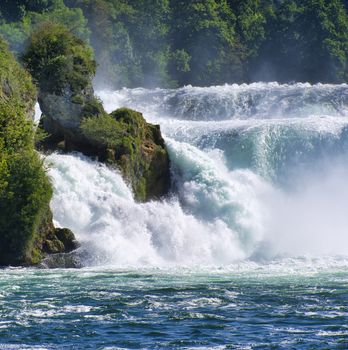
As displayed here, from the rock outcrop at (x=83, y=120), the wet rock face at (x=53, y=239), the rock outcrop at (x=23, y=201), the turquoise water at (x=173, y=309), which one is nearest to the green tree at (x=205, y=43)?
the rock outcrop at (x=83, y=120)

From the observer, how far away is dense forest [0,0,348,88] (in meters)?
111

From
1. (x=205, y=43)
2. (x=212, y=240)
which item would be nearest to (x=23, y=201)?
(x=212, y=240)

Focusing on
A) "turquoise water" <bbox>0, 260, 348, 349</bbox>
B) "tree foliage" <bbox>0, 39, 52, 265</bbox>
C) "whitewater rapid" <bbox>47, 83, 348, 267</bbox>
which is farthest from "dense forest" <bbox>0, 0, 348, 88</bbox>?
"turquoise water" <bbox>0, 260, 348, 349</bbox>

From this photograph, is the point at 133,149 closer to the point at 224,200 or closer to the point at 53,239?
the point at 224,200

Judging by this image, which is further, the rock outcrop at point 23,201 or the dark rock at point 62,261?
the dark rock at point 62,261

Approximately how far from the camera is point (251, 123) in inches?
2404

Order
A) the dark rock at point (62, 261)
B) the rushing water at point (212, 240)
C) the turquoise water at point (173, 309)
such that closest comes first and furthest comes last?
the turquoise water at point (173, 309)
the rushing water at point (212, 240)
the dark rock at point (62, 261)

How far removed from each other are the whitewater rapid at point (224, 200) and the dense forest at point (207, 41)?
4838 cm

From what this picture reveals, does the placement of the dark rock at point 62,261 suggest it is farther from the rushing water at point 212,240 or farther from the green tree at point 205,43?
the green tree at point 205,43

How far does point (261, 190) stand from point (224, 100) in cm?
2174

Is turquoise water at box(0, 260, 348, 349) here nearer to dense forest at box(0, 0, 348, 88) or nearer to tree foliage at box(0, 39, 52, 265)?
tree foliage at box(0, 39, 52, 265)

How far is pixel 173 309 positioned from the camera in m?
32.9

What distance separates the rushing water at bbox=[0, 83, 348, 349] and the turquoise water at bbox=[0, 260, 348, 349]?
49 millimetres

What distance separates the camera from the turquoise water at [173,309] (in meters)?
28.5
